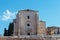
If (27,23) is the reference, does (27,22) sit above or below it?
above

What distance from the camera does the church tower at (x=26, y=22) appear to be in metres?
48.8

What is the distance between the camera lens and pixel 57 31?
56469 mm

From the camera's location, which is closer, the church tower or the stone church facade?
the stone church facade

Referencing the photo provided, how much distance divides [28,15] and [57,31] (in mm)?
11616

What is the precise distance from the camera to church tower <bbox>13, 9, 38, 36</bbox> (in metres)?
48.8

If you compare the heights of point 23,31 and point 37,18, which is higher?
point 37,18

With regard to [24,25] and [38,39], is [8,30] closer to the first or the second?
[24,25]

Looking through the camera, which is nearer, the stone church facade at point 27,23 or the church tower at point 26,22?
the stone church facade at point 27,23

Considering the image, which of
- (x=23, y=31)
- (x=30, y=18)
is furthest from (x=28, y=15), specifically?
(x=23, y=31)

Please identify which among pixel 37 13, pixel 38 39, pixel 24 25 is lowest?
pixel 38 39

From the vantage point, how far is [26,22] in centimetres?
4966

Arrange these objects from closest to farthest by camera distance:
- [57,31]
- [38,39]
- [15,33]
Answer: [38,39]
[15,33]
[57,31]

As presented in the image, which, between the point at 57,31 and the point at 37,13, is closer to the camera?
the point at 37,13

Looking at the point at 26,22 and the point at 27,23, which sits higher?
the point at 26,22
